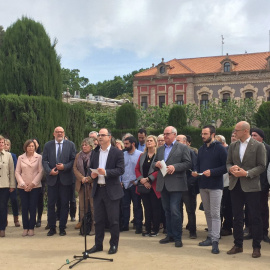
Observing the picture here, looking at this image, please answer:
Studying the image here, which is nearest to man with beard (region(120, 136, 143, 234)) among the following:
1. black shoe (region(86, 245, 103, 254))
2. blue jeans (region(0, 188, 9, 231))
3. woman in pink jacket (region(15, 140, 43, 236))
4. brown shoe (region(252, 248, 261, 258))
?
woman in pink jacket (region(15, 140, 43, 236))

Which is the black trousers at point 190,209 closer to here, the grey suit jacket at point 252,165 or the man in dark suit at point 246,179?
the man in dark suit at point 246,179

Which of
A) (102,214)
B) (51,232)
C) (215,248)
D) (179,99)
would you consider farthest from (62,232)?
(179,99)

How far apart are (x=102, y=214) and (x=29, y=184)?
2.03 meters

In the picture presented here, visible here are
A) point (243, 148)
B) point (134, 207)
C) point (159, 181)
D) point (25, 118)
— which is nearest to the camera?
point (243, 148)

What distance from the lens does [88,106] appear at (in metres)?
48.0

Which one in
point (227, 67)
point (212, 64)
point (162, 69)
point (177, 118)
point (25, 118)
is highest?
point (212, 64)

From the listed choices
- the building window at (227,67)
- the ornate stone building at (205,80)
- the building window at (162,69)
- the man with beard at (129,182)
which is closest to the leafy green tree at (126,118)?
the ornate stone building at (205,80)

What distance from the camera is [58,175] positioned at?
8188 millimetres

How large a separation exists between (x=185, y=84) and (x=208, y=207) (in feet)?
133

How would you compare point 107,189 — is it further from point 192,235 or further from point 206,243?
point 192,235

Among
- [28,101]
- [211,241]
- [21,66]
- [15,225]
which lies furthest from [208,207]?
[21,66]

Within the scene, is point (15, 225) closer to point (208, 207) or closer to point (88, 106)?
point (208, 207)

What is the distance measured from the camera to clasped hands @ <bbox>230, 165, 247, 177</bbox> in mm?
6141

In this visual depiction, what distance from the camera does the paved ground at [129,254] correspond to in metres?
5.88
